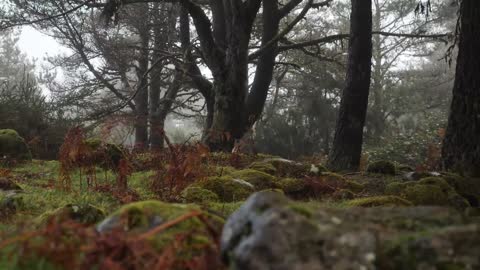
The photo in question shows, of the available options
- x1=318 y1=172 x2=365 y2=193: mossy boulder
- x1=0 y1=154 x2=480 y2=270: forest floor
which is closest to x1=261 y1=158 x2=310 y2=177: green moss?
x1=318 y1=172 x2=365 y2=193: mossy boulder

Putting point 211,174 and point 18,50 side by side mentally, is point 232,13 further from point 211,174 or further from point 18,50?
point 18,50

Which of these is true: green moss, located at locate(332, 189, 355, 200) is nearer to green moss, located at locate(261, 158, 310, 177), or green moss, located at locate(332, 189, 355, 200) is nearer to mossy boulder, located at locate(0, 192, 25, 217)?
green moss, located at locate(261, 158, 310, 177)

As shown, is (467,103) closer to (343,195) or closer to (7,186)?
(343,195)

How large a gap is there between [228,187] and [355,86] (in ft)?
12.7

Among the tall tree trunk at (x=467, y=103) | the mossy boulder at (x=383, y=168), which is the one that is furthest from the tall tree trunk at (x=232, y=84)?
the tall tree trunk at (x=467, y=103)

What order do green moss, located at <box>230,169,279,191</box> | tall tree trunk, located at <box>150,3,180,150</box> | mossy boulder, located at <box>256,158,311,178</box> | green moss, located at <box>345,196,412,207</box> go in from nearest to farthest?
green moss, located at <box>345,196,412,207</box>
green moss, located at <box>230,169,279,191</box>
mossy boulder, located at <box>256,158,311,178</box>
tall tree trunk, located at <box>150,3,180,150</box>

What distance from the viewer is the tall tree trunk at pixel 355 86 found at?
8.24m

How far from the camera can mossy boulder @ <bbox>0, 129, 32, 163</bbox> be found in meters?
9.09

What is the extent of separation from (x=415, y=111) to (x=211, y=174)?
19179 mm

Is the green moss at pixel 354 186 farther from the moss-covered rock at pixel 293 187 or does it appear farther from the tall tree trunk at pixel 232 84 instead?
the tall tree trunk at pixel 232 84

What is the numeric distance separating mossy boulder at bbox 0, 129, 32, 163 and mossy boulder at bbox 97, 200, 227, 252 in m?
7.62

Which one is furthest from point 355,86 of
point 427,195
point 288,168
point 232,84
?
point 427,195

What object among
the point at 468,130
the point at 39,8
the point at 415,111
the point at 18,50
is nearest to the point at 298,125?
the point at 415,111

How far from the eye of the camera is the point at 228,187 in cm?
559
